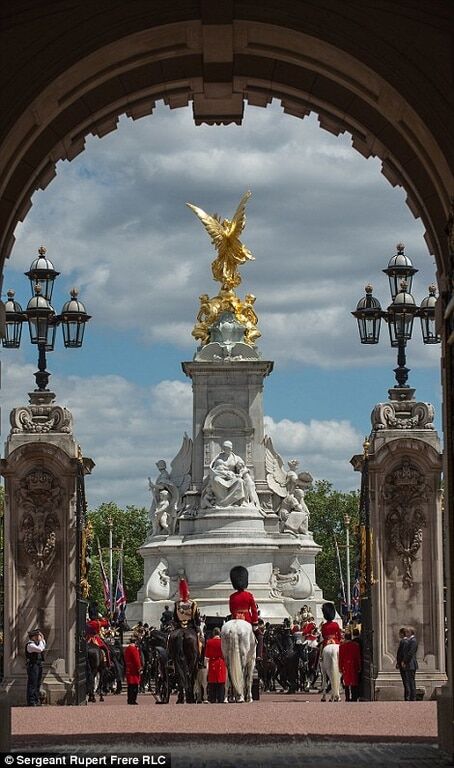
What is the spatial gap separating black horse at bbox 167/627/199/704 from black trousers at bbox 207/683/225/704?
366 millimetres

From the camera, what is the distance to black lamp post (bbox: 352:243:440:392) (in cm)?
3219

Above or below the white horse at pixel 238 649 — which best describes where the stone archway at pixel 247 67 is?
above

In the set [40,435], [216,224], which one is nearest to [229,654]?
[40,435]

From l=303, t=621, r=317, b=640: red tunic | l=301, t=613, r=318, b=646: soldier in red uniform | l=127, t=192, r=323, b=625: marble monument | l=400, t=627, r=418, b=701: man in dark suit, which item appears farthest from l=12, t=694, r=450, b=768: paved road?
l=127, t=192, r=323, b=625: marble monument

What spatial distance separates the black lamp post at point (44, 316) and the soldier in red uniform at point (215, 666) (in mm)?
5412

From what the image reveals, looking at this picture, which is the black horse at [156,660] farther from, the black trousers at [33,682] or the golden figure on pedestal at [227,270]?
the golden figure on pedestal at [227,270]

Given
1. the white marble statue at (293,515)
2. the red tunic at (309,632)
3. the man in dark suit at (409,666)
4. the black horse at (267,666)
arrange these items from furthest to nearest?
the white marble statue at (293,515) → the red tunic at (309,632) → the black horse at (267,666) → the man in dark suit at (409,666)

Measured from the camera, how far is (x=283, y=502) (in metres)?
61.2

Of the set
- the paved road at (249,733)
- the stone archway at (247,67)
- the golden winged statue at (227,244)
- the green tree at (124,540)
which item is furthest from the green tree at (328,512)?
the stone archway at (247,67)

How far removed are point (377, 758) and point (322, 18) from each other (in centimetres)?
670

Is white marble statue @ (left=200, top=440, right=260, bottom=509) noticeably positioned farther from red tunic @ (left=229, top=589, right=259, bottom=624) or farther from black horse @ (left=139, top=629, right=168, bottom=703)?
red tunic @ (left=229, top=589, right=259, bottom=624)

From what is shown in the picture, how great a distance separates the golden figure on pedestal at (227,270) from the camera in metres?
64.0

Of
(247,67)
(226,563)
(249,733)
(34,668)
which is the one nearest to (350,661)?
(34,668)

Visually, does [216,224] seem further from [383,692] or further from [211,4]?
[211,4]
